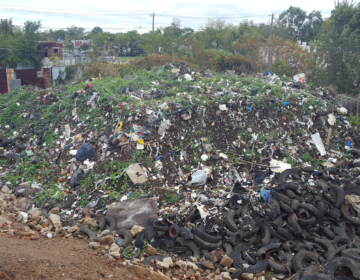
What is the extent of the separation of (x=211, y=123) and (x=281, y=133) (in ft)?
4.82

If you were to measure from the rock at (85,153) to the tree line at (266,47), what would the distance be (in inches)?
309

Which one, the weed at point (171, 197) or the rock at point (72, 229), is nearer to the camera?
the rock at point (72, 229)

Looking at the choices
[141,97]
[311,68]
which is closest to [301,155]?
[141,97]

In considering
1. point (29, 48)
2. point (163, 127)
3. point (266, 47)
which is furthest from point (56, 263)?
point (29, 48)

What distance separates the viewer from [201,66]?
16234mm

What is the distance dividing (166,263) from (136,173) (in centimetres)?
193

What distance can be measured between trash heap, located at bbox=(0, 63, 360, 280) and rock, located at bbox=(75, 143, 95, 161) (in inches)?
1.1

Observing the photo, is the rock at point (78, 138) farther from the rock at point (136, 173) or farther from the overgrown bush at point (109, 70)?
the overgrown bush at point (109, 70)

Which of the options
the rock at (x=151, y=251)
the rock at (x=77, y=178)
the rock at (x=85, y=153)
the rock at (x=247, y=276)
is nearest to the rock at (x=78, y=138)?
the rock at (x=85, y=153)

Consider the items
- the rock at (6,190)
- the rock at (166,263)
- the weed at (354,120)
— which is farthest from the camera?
the weed at (354,120)

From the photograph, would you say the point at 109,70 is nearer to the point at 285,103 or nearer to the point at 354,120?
the point at 285,103

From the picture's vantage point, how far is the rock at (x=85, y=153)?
682cm

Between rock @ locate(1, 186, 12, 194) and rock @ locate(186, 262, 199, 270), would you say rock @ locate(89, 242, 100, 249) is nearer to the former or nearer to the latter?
rock @ locate(186, 262, 199, 270)

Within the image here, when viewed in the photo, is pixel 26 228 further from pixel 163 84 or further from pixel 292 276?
pixel 163 84
